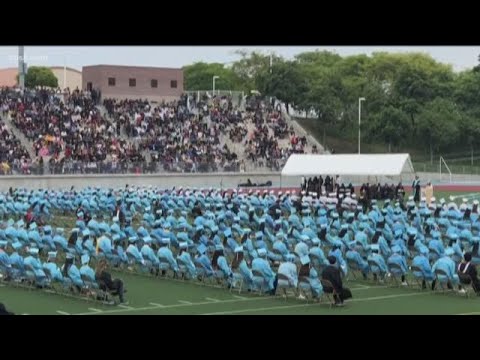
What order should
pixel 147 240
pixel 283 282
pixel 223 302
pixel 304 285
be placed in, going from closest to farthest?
pixel 304 285
pixel 283 282
pixel 223 302
pixel 147 240

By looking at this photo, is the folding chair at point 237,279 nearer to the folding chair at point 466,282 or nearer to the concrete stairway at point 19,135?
the folding chair at point 466,282

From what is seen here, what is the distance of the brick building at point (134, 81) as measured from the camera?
67125 millimetres

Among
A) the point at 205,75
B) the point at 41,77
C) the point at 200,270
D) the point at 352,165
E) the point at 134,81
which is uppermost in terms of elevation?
the point at 205,75

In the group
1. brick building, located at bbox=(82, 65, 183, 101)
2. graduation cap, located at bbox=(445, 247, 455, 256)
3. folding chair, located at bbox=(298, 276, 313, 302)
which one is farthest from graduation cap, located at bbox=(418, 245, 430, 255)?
brick building, located at bbox=(82, 65, 183, 101)

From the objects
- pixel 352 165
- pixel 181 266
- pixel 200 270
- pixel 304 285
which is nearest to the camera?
pixel 304 285

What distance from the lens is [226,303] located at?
16.5 metres

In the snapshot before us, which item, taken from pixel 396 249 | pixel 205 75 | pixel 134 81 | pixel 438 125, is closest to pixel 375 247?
pixel 396 249

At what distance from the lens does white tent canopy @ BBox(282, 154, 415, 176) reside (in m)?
37.8

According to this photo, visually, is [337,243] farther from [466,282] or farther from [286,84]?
[286,84]

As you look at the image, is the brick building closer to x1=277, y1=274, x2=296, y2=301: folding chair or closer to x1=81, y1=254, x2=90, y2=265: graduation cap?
x1=81, y1=254, x2=90, y2=265: graduation cap

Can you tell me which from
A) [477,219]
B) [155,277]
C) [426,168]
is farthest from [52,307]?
[426,168]

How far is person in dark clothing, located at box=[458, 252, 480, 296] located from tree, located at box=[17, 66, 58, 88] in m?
80.2

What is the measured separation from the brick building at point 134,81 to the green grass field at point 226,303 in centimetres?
4968

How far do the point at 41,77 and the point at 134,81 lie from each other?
29.9m
